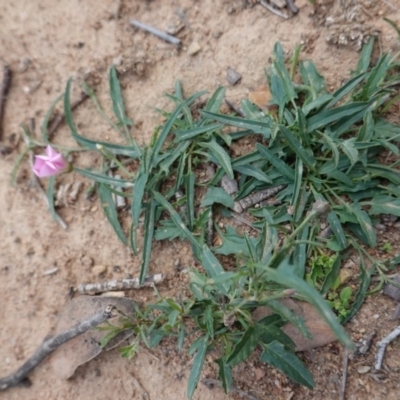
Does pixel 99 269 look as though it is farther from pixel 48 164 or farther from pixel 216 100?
pixel 216 100

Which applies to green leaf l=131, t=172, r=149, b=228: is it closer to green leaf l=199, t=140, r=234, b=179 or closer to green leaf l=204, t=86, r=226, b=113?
green leaf l=199, t=140, r=234, b=179

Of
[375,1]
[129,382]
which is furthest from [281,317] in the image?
[375,1]

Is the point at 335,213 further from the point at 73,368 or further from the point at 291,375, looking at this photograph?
the point at 73,368

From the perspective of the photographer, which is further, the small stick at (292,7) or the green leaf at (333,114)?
the small stick at (292,7)

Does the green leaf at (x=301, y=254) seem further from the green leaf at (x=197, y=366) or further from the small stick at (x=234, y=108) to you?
the small stick at (x=234, y=108)

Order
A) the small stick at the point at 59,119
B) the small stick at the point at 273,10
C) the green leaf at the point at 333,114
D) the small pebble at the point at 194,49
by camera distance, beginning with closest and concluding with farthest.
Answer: the green leaf at the point at 333,114 → the small stick at the point at 273,10 → the small pebble at the point at 194,49 → the small stick at the point at 59,119

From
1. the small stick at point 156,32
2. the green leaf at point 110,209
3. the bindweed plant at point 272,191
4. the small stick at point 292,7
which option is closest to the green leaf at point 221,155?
the bindweed plant at point 272,191
